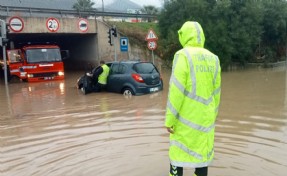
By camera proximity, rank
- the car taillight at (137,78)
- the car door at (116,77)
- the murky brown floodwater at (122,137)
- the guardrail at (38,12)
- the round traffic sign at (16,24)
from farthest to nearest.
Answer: the guardrail at (38,12) < the round traffic sign at (16,24) < the car door at (116,77) < the car taillight at (137,78) < the murky brown floodwater at (122,137)

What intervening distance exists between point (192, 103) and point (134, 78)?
1001 centimetres

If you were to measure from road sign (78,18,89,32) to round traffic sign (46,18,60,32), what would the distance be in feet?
5.26

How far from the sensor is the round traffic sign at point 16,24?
22547mm

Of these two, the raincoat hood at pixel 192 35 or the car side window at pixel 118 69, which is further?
the car side window at pixel 118 69

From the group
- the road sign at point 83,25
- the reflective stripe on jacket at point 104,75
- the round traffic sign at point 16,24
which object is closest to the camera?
the reflective stripe on jacket at point 104,75

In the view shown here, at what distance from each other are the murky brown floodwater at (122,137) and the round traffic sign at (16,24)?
10.8m

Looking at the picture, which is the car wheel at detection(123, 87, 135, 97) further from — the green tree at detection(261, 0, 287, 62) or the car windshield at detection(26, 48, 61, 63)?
the green tree at detection(261, 0, 287, 62)

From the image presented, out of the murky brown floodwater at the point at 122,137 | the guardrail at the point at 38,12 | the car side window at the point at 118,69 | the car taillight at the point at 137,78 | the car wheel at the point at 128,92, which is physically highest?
the guardrail at the point at 38,12

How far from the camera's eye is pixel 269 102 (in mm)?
11539

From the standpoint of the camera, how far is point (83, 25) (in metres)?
26.2

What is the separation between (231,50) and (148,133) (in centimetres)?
1849

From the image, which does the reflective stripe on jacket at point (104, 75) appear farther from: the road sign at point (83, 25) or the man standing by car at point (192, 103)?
the road sign at point (83, 25)

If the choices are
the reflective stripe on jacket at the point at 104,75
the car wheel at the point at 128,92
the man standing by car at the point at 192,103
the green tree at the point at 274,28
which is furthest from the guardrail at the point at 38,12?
the man standing by car at the point at 192,103

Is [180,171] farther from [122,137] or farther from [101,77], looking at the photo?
[101,77]
